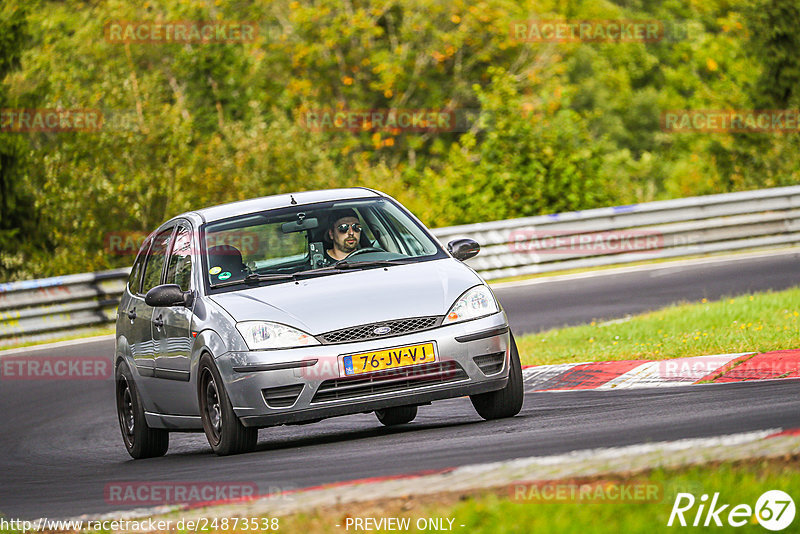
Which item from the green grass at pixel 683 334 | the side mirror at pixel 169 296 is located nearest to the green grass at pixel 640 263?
the green grass at pixel 683 334

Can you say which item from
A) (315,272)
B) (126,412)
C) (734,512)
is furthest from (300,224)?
(734,512)

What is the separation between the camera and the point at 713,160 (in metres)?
28.9

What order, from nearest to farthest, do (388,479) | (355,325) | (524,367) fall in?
(388,479) → (355,325) → (524,367)

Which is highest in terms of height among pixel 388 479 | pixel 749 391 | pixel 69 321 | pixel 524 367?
pixel 388 479

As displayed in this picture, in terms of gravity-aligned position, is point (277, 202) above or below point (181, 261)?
above

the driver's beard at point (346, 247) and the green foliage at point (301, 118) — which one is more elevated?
the driver's beard at point (346, 247)

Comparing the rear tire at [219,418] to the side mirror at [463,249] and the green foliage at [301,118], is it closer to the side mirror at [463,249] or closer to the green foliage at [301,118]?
the side mirror at [463,249]

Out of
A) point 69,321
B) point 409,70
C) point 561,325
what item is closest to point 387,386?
point 561,325

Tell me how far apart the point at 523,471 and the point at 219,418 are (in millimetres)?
3247

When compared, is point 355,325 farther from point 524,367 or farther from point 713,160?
point 713,160

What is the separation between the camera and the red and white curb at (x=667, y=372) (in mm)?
9594

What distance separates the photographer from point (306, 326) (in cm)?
783

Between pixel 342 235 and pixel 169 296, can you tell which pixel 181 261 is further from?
pixel 342 235

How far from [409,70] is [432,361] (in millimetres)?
31997
